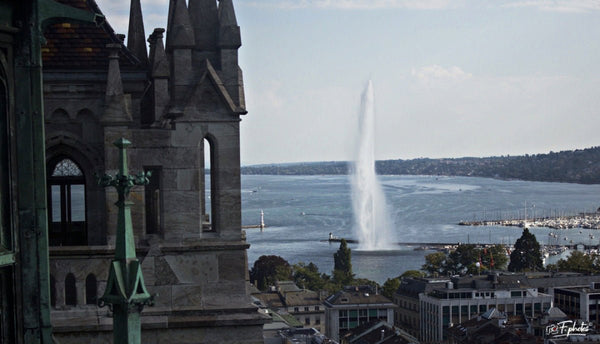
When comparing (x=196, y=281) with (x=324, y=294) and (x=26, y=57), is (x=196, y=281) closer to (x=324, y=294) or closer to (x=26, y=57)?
(x=26, y=57)

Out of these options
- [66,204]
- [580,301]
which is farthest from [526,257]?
[66,204]

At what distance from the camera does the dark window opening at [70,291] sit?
1263 cm

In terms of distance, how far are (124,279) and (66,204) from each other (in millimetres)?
6857

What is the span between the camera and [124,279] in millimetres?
7379

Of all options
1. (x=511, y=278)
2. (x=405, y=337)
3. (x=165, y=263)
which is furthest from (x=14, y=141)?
(x=511, y=278)

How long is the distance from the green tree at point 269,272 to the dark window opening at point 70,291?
118934 millimetres

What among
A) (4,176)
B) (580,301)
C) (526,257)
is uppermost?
(4,176)

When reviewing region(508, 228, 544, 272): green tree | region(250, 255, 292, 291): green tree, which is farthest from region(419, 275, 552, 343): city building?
region(508, 228, 544, 272): green tree

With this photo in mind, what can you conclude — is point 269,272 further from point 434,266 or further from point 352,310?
point 352,310

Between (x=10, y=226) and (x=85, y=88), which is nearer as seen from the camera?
(x=10, y=226)

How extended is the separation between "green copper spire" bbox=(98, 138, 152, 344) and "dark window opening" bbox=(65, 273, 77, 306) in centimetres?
538

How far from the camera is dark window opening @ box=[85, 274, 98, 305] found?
41.4 feet

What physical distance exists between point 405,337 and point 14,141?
9065 centimetres

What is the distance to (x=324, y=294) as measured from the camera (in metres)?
120
